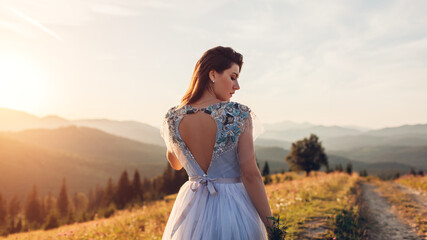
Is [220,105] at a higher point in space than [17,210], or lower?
higher

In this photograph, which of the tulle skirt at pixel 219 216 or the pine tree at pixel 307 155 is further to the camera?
the pine tree at pixel 307 155

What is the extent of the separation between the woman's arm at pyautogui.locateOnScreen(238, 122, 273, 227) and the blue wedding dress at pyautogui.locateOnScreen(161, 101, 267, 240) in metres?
0.06

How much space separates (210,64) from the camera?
2.92 meters

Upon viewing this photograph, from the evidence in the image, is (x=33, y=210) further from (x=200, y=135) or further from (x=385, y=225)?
(x=200, y=135)

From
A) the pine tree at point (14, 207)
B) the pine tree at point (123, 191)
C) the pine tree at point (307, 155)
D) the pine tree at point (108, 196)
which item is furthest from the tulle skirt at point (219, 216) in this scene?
the pine tree at point (14, 207)

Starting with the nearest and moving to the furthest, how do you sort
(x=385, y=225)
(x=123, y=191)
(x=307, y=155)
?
(x=385, y=225) < (x=307, y=155) < (x=123, y=191)

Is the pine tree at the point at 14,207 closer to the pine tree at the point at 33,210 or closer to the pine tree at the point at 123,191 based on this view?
the pine tree at the point at 33,210

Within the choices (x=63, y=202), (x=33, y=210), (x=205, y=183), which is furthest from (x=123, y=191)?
(x=205, y=183)

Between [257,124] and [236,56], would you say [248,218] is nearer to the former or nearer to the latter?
[257,124]

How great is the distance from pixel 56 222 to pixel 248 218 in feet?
156

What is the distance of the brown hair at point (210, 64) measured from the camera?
2.90m

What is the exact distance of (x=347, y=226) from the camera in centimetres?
777

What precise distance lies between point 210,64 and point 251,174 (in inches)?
45.1

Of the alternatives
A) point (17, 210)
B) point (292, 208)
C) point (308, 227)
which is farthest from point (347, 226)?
point (17, 210)
